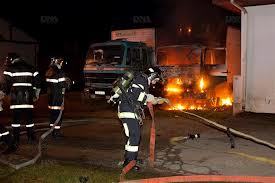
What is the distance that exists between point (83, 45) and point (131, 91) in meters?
22.7

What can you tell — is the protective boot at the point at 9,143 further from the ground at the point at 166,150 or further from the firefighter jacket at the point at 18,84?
the firefighter jacket at the point at 18,84

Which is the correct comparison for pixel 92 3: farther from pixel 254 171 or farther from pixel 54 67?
pixel 254 171

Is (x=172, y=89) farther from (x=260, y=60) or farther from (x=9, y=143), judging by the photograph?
(x=9, y=143)

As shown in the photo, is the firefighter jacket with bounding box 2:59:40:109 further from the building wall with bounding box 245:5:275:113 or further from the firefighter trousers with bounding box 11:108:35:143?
the building wall with bounding box 245:5:275:113

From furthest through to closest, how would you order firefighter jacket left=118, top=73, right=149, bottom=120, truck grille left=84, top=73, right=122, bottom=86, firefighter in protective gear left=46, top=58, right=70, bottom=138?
truck grille left=84, top=73, right=122, bottom=86, firefighter in protective gear left=46, top=58, right=70, bottom=138, firefighter jacket left=118, top=73, right=149, bottom=120

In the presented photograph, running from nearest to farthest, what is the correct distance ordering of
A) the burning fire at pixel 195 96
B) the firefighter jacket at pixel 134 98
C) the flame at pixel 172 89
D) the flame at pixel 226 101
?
the firefighter jacket at pixel 134 98, the burning fire at pixel 195 96, the flame at pixel 172 89, the flame at pixel 226 101

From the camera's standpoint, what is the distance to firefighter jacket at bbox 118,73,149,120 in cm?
660

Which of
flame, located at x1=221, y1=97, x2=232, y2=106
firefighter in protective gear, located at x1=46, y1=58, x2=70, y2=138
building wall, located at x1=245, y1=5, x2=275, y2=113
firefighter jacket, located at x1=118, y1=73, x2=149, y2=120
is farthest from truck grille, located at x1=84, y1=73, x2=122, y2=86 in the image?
firefighter jacket, located at x1=118, y1=73, x2=149, y2=120

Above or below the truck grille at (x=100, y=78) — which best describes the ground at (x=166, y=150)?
below

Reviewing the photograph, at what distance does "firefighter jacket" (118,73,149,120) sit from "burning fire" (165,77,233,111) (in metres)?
8.37

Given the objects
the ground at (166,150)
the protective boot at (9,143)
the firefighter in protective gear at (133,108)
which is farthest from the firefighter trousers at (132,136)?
the protective boot at (9,143)

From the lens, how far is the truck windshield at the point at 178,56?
1602 centimetres

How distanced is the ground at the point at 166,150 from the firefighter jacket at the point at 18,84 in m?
0.98

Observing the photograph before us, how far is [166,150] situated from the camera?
8023 mm
